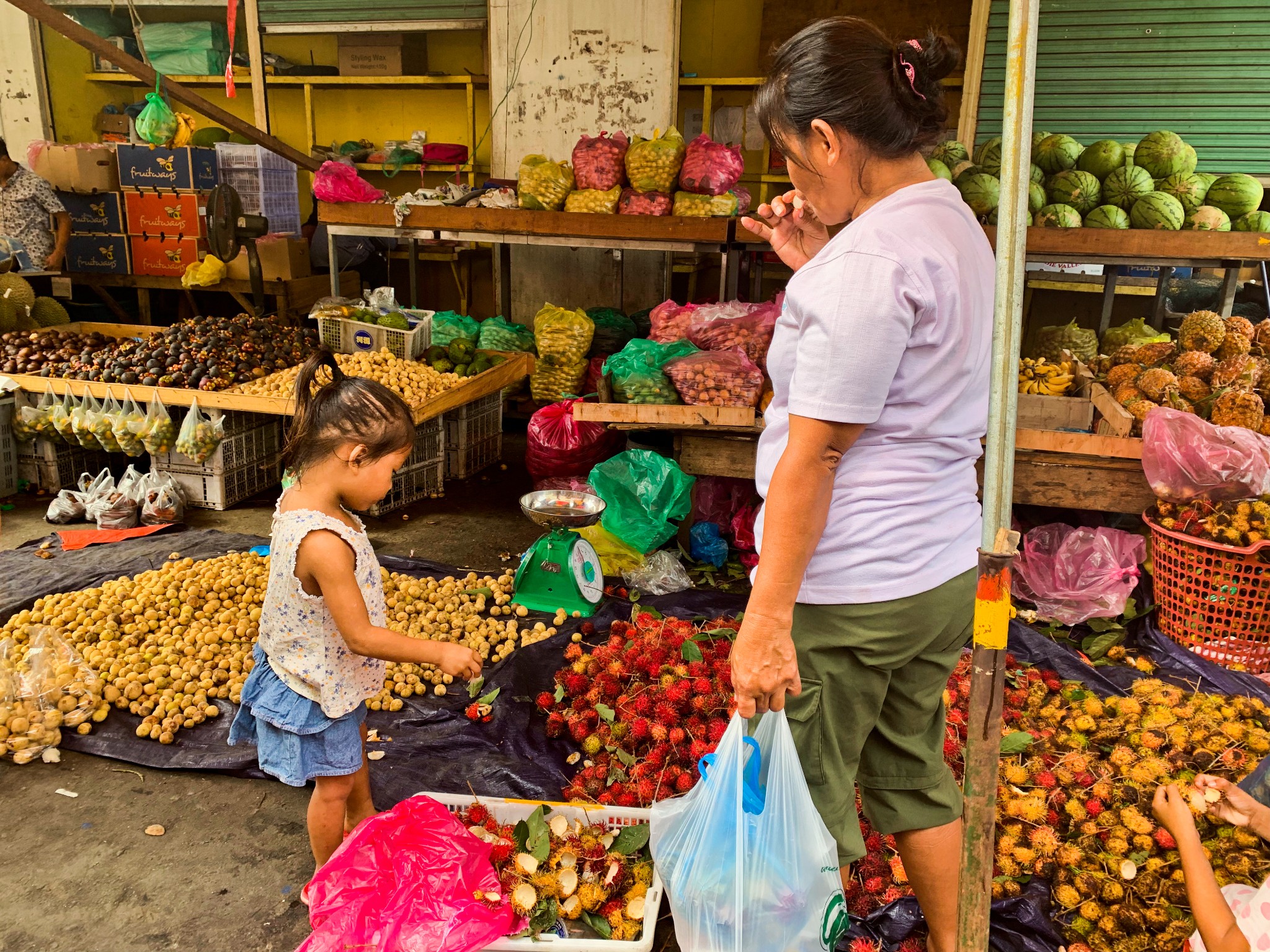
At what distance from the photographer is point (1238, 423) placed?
10.2 feet

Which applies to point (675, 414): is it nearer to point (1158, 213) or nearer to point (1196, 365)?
point (1196, 365)

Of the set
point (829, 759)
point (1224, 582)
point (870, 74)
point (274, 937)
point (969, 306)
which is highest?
point (870, 74)

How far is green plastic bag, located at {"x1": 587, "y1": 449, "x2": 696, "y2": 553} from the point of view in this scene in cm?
367

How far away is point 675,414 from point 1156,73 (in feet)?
13.4

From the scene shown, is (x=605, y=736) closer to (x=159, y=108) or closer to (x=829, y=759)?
(x=829, y=759)

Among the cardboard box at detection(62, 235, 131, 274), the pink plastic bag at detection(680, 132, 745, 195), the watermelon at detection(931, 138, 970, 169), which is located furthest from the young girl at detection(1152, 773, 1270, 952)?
the cardboard box at detection(62, 235, 131, 274)

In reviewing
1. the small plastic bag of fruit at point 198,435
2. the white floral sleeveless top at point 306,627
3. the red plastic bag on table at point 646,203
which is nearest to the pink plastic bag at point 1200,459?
the red plastic bag on table at point 646,203

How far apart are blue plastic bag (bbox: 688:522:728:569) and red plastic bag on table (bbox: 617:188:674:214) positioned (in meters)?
1.68

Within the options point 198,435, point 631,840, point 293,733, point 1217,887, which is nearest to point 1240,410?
point 1217,887

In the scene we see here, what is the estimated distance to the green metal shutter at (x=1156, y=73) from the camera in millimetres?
5262

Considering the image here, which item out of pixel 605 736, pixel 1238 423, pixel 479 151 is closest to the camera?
pixel 605 736

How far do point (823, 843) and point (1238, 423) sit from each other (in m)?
2.50

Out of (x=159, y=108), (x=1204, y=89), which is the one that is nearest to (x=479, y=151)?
(x=159, y=108)

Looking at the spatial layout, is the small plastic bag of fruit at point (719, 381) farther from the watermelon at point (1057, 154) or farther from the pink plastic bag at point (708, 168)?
the watermelon at point (1057, 154)
